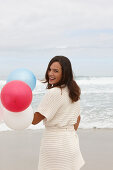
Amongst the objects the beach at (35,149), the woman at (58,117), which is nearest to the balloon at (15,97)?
the woman at (58,117)

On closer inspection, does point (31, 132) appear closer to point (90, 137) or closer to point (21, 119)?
point (90, 137)

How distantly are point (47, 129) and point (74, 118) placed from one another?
0.71ft

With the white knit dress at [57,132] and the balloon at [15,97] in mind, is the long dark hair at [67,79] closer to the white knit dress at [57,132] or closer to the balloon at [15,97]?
the white knit dress at [57,132]

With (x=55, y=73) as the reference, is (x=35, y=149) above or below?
below

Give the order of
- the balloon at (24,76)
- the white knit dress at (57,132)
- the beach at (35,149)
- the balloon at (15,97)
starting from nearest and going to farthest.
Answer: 1. the balloon at (15,97)
2. the white knit dress at (57,132)
3. the balloon at (24,76)
4. the beach at (35,149)

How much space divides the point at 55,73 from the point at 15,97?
1.17ft

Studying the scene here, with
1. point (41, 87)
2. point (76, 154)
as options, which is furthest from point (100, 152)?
point (41, 87)

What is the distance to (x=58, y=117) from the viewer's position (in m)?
2.17

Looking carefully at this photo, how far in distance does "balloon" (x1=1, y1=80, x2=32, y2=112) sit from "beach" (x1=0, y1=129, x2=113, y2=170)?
2.05m

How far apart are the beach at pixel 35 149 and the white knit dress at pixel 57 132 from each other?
68.5 inches

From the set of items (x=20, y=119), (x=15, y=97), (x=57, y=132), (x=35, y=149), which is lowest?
(x=35, y=149)

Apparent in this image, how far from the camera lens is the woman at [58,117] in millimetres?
2135

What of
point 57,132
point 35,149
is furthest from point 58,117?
point 35,149

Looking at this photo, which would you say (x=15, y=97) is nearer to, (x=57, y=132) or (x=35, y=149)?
(x=57, y=132)
